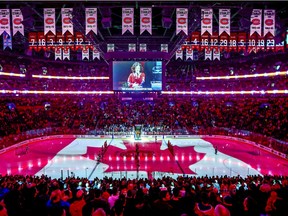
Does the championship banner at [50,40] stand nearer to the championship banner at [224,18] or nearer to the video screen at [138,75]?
the video screen at [138,75]

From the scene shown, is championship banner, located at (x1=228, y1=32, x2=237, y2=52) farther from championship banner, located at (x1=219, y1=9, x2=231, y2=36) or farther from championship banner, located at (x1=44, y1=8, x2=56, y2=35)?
championship banner, located at (x1=44, y1=8, x2=56, y2=35)

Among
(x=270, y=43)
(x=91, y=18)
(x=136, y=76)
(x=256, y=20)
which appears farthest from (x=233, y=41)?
(x=136, y=76)

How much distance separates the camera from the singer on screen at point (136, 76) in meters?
31.8

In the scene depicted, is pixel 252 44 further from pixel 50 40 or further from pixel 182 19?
pixel 50 40

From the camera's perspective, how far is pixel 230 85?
4866cm

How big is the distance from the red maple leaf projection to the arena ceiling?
10.6 m

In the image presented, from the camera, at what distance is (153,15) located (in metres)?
22.0

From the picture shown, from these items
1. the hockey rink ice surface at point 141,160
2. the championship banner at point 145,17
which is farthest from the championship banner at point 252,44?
the championship banner at point 145,17

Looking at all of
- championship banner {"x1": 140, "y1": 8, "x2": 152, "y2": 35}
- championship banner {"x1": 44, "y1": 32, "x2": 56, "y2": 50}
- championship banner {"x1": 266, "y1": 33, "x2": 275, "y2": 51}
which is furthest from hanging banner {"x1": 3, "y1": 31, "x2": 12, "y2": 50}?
championship banner {"x1": 266, "y1": 33, "x2": 275, "y2": 51}

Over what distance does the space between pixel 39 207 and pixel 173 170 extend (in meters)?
15.6

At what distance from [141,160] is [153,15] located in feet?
40.9

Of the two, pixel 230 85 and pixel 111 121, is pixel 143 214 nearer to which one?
pixel 111 121

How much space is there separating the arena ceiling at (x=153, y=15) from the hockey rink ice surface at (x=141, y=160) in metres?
10.5

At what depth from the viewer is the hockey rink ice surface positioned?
19.2 meters
